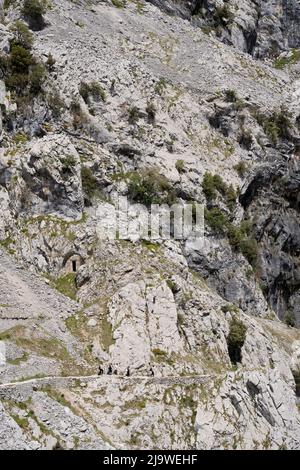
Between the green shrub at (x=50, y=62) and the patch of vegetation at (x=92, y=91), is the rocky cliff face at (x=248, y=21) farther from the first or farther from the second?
the green shrub at (x=50, y=62)

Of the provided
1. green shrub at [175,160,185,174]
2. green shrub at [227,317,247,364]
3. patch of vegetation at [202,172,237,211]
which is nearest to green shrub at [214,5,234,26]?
patch of vegetation at [202,172,237,211]

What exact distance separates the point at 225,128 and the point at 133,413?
1444 inches

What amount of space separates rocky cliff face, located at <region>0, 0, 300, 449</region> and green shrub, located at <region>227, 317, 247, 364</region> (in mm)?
140

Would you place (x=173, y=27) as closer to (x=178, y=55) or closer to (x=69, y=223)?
(x=178, y=55)

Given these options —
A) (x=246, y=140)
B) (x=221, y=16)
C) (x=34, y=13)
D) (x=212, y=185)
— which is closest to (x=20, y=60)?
(x=34, y=13)

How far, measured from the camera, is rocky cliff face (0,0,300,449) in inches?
1335

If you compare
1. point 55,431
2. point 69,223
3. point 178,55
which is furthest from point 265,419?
point 178,55

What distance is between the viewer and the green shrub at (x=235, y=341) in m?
42.7

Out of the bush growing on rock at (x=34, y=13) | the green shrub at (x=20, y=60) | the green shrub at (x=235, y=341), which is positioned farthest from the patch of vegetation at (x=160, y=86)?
the green shrub at (x=235, y=341)

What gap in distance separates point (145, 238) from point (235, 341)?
9.13 meters

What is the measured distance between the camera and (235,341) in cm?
4262

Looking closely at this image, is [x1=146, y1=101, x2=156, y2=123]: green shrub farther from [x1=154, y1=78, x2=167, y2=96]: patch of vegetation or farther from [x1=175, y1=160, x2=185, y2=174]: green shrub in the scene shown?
[x1=175, y1=160, x2=185, y2=174]: green shrub

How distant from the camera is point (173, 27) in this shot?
7406 cm

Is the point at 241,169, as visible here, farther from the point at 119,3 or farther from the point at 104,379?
the point at 104,379
